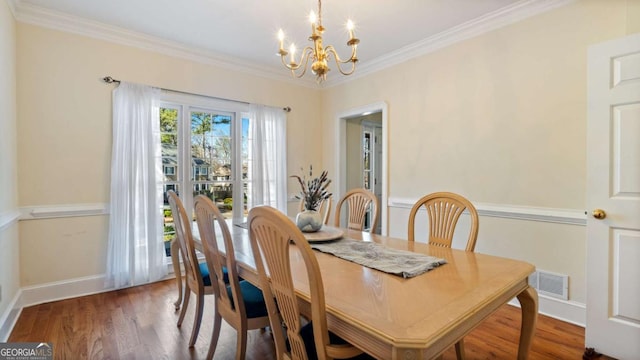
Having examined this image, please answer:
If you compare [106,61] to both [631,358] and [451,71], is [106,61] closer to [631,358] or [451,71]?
[451,71]

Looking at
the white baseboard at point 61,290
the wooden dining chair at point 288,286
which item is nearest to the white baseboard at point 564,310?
the wooden dining chair at point 288,286

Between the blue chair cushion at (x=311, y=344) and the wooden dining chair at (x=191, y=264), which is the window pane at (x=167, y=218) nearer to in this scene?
the wooden dining chair at (x=191, y=264)

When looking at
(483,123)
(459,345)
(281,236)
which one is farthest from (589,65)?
(281,236)

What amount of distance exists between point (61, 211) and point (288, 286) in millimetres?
2838

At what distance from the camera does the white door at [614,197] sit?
1.84m

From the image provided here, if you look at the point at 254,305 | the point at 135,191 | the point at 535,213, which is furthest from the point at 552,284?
the point at 135,191

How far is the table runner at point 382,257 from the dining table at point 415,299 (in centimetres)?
3

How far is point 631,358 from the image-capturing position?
73.1 inches

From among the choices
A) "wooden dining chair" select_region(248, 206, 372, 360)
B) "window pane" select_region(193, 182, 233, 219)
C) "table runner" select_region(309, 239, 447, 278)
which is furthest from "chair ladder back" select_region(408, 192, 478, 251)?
"window pane" select_region(193, 182, 233, 219)

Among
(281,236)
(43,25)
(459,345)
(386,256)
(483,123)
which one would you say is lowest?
Result: (459,345)

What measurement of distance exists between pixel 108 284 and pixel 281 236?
2861 mm

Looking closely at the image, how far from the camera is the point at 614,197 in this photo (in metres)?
1.91

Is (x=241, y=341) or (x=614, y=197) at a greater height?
(x=614, y=197)

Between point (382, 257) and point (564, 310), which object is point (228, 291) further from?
point (564, 310)
